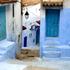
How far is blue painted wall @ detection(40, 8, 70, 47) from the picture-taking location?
15.6 meters

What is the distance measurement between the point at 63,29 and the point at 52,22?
0.80 meters

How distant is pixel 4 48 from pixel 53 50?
10.9 ft

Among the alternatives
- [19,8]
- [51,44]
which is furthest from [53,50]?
[19,8]

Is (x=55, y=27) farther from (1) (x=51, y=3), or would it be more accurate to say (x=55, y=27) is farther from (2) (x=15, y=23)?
(2) (x=15, y=23)

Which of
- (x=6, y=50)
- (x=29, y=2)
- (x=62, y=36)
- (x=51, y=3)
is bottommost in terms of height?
(x=6, y=50)

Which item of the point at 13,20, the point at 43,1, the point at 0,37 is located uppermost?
the point at 43,1

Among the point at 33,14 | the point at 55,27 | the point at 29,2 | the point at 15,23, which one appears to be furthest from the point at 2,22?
the point at 55,27

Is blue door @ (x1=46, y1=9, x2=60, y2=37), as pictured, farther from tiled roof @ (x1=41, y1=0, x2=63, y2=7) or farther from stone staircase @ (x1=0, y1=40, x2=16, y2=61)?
stone staircase @ (x1=0, y1=40, x2=16, y2=61)

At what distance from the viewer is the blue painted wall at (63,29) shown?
15625 millimetres

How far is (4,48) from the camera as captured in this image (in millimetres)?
13992

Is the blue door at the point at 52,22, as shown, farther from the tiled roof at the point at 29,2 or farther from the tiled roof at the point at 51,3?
the tiled roof at the point at 29,2

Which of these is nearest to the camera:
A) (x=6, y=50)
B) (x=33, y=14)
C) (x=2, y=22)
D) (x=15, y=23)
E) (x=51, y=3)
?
(x=6, y=50)

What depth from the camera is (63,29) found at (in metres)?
15.8

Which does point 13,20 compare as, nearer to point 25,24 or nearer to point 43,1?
point 25,24
